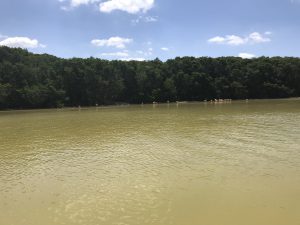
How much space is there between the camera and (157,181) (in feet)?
57.0

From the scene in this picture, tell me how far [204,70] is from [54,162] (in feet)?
334

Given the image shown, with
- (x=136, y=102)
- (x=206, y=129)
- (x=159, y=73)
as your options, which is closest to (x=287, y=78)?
(x=159, y=73)

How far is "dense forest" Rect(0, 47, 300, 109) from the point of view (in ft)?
342

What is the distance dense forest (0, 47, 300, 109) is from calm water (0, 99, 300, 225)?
76936 millimetres

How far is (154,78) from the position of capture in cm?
11812

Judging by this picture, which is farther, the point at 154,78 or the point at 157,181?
the point at 154,78

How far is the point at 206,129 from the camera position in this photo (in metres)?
35.1

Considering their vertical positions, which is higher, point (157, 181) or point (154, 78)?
point (154, 78)

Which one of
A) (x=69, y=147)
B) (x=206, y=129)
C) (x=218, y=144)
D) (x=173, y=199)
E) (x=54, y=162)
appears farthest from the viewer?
(x=206, y=129)

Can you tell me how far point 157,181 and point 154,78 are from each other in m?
102

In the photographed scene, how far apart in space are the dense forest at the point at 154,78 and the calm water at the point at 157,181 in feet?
252

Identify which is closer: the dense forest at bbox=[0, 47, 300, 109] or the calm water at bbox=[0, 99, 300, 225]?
the calm water at bbox=[0, 99, 300, 225]

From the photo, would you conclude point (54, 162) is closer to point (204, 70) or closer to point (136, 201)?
point (136, 201)

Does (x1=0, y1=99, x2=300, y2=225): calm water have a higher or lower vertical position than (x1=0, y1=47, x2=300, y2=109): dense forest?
lower
